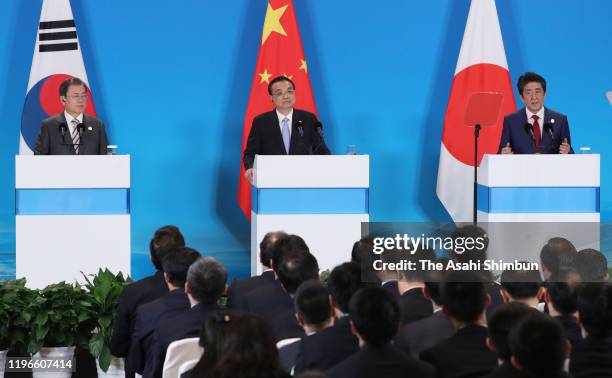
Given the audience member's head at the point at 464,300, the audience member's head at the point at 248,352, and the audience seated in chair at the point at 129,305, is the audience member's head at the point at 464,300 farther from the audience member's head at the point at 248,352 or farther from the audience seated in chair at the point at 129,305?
the audience seated in chair at the point at 129,305

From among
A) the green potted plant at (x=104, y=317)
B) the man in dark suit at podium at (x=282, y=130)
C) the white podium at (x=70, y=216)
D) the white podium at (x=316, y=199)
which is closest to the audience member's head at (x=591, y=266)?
the green potted plant at (x=104, y=317)

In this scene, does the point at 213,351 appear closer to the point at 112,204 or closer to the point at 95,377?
the point at 95,377

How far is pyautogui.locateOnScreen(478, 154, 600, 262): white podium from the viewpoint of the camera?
6.98 metres

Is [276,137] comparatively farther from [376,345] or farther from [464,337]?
[376,345]

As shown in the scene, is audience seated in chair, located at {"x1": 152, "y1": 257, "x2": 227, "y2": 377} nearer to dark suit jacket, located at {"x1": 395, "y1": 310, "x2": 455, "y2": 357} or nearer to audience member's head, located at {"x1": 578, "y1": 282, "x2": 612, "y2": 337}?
dark suit jacket, located at {"x1": 395, "y1": 310, "x2": 455, "y2": 357}

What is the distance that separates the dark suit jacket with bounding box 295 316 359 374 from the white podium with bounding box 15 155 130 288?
368 cm

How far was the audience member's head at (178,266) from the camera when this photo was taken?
4.34 metres

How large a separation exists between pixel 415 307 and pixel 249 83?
17.7 feet

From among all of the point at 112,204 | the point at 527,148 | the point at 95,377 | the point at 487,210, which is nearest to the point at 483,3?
the point at 527,148

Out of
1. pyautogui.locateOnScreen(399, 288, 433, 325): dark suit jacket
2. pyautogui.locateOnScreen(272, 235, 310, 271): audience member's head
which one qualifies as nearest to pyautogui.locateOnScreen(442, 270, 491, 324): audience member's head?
pyautogui.locateOnScreen(399, 288, 433, 325): dark suit jacket

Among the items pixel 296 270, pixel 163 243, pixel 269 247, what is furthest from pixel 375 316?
pixel 163 243

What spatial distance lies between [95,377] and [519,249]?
10.2 feet

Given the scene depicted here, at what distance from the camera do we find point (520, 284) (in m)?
4.09

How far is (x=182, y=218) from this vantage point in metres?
9.13
